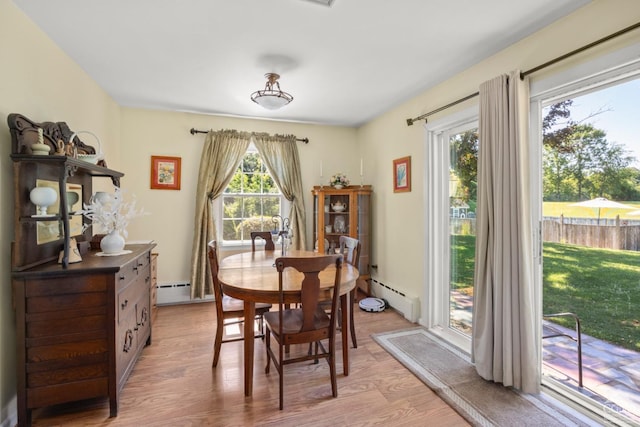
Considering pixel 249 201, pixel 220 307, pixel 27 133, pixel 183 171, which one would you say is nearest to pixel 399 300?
pixel 220 307

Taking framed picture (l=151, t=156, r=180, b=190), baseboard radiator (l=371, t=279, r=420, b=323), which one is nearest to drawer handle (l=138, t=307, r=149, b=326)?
framed picture (l=151, t=156, r=180, b=190)

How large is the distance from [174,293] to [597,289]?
4.16m

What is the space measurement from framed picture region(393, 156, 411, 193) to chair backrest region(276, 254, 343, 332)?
73.4 inches

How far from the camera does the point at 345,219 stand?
4238 millimetres

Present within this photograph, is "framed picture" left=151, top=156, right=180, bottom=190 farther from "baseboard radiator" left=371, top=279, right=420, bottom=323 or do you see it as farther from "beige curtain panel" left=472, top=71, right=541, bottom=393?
"beige curtain panel" left=472, top=71, right=541, bottom=393

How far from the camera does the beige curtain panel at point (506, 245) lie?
2.01 meters

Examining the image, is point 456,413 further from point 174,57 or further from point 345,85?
point 174,57

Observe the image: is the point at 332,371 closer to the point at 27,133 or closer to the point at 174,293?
the point at 27,133

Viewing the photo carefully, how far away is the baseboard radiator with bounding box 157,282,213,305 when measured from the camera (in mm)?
3840

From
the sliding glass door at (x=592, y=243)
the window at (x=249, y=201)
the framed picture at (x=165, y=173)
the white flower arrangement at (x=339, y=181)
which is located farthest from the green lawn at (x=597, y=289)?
the framed picture at (x=165, y=173)

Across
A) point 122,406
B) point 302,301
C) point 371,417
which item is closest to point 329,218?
point 302,301

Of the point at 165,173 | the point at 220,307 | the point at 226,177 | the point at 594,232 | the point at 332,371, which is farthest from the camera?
the point at 226,177

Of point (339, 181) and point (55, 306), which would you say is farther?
point (339, 181)

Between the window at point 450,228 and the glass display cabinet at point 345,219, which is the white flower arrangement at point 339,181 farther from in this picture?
the window at point 450,228
